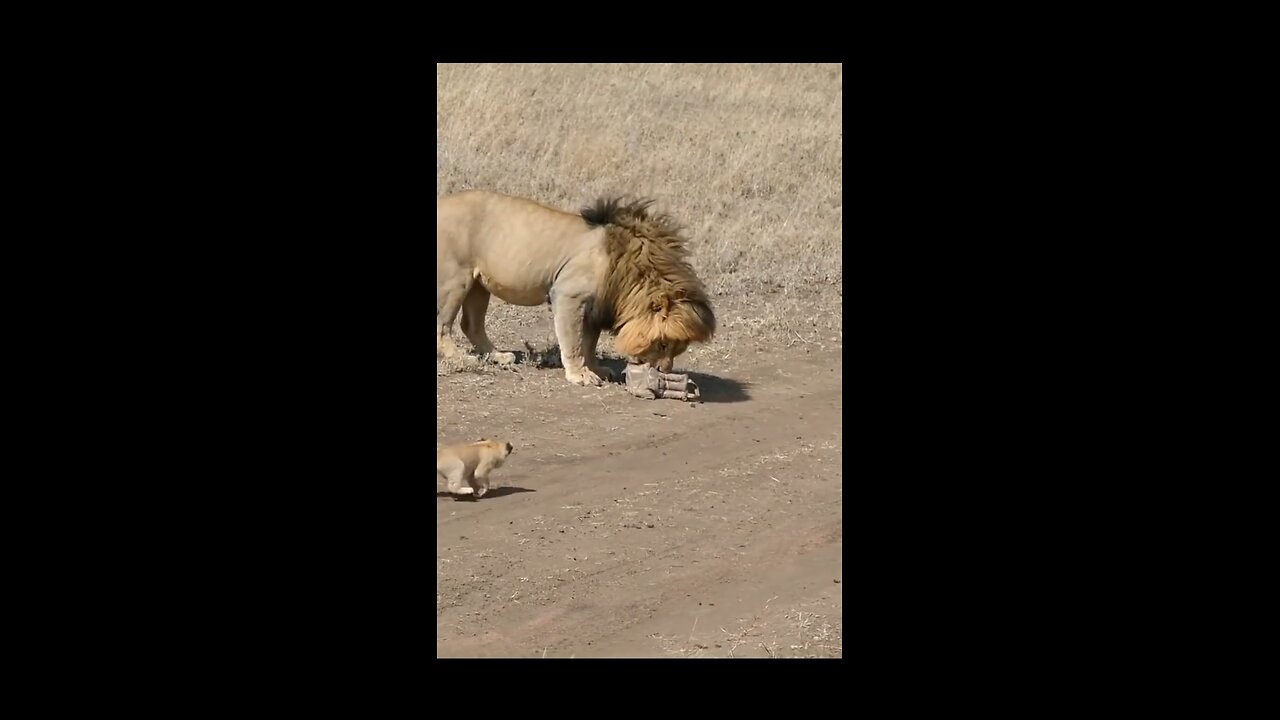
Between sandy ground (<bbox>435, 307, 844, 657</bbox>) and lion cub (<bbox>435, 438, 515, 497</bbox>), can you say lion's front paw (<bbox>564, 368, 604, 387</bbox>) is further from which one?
lion cub (<bbox>435, 438, 515, 497</bbox>)

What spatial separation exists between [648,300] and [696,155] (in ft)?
30.9

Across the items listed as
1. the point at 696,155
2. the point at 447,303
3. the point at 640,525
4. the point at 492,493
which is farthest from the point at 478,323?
the point at 696,155

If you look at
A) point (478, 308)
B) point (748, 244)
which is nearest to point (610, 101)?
point (748, 244)

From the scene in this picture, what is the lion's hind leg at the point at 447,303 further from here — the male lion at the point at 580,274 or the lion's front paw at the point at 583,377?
the lion's front paw at the point at 583,377

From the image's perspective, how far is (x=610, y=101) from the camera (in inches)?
846

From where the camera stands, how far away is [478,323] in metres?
12.0

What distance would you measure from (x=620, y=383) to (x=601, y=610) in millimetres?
4512

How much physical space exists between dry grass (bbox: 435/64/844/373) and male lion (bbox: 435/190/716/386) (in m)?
2.78

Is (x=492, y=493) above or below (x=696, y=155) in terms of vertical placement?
below

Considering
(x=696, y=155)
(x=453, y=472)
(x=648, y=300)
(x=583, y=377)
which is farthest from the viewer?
(x=696, y=155)

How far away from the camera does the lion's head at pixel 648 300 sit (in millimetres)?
11164

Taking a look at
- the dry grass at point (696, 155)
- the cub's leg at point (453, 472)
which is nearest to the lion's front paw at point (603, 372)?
the dry grass at point (696, 155)

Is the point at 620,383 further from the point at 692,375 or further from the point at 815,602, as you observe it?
the point at 815,602

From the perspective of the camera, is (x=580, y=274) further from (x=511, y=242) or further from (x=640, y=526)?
(x=640, y=526)
